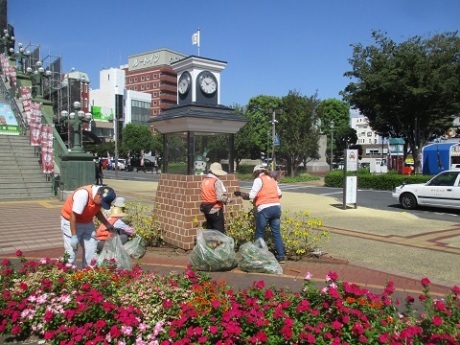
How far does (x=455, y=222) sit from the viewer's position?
36.8 feet

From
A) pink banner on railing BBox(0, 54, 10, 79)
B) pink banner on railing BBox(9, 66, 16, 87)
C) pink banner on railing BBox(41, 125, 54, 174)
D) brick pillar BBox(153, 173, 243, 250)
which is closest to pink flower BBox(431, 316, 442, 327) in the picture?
brick pillar BBox(153, 173, 243, 250)

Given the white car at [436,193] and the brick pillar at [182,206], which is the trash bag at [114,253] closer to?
the brick pillar at [182,206]

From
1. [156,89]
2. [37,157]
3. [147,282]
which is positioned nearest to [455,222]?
[147,282]

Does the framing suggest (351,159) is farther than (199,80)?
Yes

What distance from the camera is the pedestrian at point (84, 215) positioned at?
468 cm

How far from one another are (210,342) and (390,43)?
88.4 ft

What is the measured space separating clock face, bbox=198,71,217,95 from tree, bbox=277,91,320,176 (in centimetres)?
2556

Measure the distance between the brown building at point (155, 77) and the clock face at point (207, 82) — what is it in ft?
324

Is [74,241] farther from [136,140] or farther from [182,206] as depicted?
Result: [136,140]

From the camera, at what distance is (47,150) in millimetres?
16047

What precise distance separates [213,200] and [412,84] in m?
21.5

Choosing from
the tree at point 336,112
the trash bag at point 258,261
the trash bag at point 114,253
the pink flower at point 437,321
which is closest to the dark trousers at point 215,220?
the trash bag at point 258,261

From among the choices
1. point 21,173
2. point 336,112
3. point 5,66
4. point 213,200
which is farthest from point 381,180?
point 336,112

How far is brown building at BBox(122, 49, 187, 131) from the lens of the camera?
350 ft
